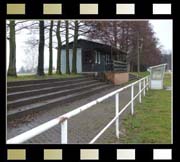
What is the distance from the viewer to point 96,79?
128 inches

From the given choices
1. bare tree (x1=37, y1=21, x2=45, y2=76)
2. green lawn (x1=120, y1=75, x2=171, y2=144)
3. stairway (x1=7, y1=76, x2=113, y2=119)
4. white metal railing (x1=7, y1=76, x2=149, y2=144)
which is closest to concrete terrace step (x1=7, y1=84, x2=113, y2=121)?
stairway (x1=7, y1=76, x2=113, y2=119)

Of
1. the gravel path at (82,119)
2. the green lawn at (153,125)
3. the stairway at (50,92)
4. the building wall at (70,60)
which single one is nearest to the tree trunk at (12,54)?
the stairway at (50,92)

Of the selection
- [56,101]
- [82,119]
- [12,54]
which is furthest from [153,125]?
[12,54]

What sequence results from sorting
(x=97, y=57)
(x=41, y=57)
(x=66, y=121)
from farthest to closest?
(x=97, y=57) → (x=41, y=57) → (x=66, y=121)

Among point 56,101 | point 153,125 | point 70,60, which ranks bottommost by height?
point 153,125

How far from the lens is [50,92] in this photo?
9.64 feet

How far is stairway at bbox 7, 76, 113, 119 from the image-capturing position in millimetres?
2703

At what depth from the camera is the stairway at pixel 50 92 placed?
8.87 feet

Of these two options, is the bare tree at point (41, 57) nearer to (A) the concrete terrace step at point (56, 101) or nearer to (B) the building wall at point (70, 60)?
(B) the building wall at point (70, 60)

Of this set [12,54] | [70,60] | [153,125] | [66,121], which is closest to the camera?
[66,121]

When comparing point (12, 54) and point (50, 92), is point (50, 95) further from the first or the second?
point (12, 54)

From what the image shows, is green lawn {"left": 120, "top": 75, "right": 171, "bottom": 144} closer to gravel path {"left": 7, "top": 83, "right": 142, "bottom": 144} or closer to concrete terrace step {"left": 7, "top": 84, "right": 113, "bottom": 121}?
gravel path {"left": 7, "top": 83, "right": 142, "bottom": 144}
